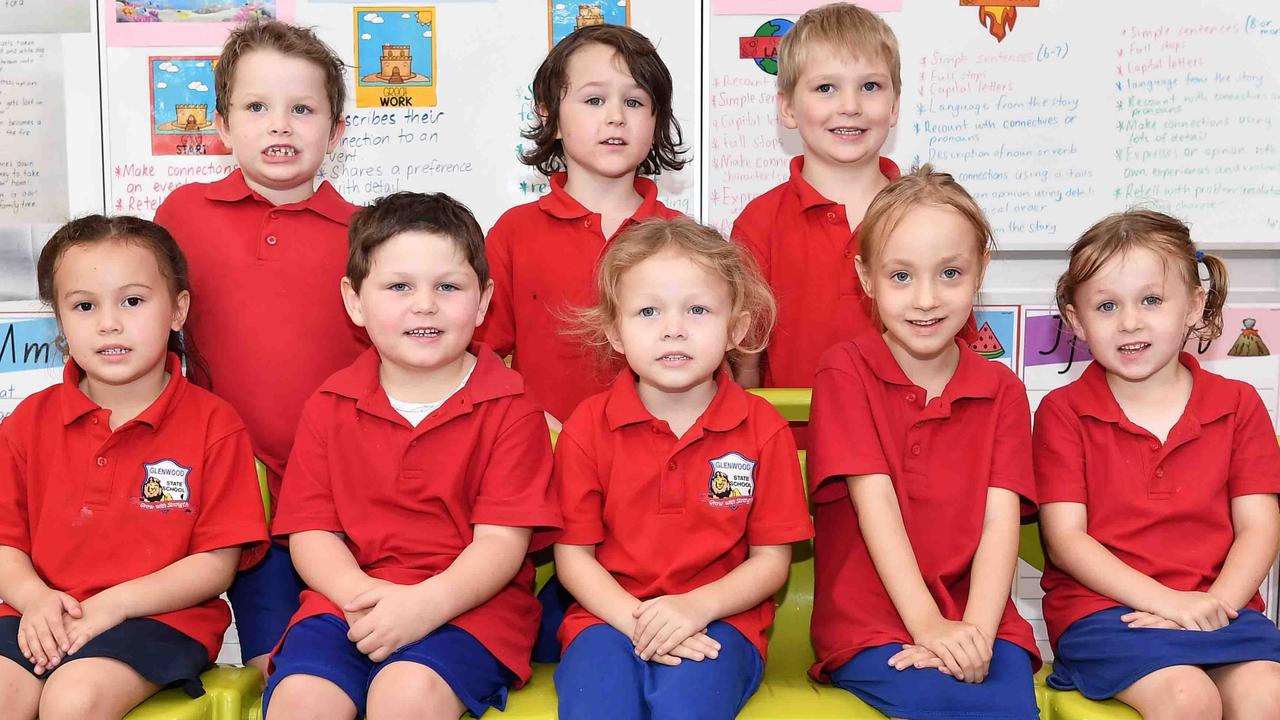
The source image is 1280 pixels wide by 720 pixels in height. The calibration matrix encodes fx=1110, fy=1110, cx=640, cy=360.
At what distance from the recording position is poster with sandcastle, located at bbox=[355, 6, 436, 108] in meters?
3.30

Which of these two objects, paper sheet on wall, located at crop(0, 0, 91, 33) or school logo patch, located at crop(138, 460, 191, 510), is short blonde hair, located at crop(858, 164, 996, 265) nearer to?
school logo patch, located at crop(138, 460, 191, 510)

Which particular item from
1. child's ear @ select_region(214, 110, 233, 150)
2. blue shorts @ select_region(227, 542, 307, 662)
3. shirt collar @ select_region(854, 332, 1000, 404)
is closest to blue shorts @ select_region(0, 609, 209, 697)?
blue shorts @ select_region(227, 542, 307, 662)

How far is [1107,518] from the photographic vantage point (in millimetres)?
1979

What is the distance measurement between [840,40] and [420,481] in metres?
1.37

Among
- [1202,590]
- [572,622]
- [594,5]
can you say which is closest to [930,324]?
[1202,590]

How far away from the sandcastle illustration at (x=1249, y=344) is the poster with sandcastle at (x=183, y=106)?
10.3 ft

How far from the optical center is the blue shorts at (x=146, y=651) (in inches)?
68.6

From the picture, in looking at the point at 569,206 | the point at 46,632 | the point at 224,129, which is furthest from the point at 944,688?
the point at 224,129

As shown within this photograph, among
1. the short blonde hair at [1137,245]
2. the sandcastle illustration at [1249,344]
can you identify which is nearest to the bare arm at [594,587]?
the short blonde hair at [1137,245]

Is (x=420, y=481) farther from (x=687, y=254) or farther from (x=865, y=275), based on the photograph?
(x=865, y=275)

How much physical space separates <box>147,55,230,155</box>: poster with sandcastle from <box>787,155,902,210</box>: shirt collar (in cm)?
177

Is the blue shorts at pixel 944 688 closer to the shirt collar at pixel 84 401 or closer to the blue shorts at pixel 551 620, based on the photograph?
the blue shorts at pixel 551 620

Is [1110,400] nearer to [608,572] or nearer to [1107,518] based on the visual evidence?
[1107,518]

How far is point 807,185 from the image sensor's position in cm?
253
